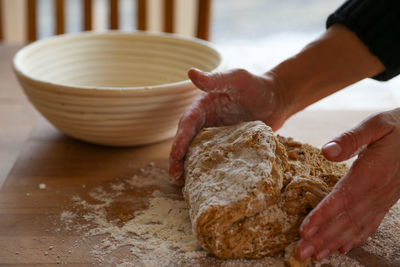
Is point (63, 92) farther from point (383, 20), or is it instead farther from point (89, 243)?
point (383, 20)

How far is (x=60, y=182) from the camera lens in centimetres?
132

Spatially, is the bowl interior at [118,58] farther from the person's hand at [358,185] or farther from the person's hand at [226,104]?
the person's hand at [358,185]

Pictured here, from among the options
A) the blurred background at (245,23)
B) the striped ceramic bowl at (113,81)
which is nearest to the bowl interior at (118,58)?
the striped ceramic bowl at (113,81)

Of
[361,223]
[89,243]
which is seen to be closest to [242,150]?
[361,223]

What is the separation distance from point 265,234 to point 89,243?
0.41 m

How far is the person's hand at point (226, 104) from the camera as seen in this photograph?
1.25 meters

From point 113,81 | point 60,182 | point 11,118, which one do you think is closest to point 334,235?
point 60,182

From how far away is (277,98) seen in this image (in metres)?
1.42

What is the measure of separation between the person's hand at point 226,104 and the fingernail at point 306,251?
42 cm

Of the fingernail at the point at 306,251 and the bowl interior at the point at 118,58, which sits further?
the bowl interior at the point at 118,58

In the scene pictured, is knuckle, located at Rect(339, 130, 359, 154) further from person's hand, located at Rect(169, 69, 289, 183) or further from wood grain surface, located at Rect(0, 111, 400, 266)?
person's hand, located at Rect(169, 69, 289, 183)

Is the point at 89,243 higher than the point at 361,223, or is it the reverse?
the point at 361,223

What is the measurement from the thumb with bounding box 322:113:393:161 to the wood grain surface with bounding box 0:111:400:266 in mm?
241

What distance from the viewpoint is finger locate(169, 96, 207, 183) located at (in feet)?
4.06
